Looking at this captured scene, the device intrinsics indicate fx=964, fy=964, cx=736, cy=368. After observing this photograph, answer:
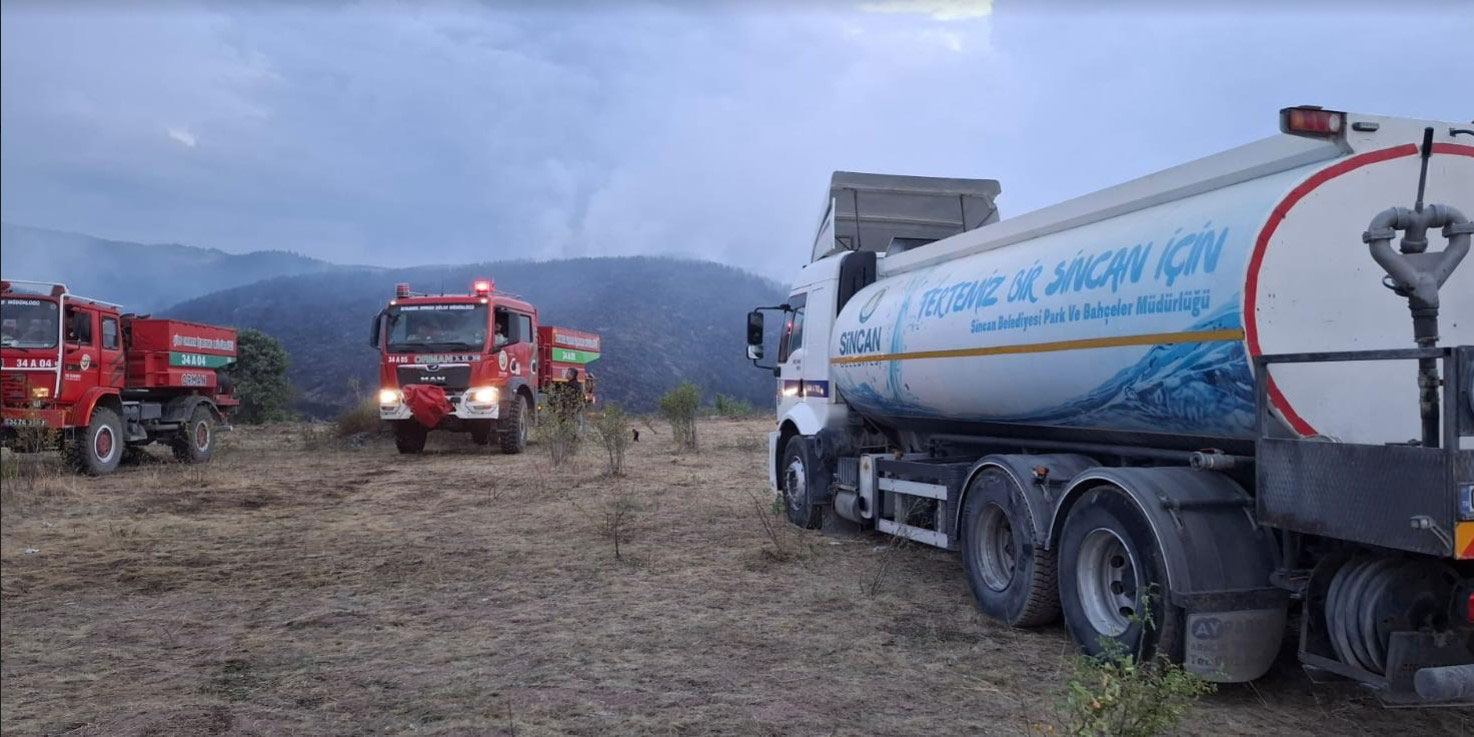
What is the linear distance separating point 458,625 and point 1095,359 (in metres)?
4.15

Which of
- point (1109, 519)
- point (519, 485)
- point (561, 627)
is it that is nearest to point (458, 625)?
point (561, 627)

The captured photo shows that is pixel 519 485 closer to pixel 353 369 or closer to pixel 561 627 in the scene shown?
pixel 561 627

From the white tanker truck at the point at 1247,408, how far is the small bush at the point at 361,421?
708 inches

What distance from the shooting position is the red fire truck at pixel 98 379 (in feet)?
43.5

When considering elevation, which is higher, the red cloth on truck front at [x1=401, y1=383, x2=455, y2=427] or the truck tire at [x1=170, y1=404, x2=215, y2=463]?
the red cloth on truck front at [x1=401, y1=383, x2=455, y2=427]

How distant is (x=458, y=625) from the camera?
19.7 ft

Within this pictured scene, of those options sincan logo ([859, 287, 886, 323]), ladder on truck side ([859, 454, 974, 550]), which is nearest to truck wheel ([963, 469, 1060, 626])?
ladder on truck side ([859, 454, 974, 550])

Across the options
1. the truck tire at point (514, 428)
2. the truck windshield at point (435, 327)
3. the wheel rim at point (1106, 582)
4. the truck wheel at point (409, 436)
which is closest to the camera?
the wheel rim at point (1106, 582)

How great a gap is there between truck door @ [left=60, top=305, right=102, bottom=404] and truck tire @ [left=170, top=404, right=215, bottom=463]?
2630 millimetres

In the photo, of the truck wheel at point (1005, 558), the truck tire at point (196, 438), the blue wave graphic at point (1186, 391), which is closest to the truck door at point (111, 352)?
the truck tire at point (196, 438)

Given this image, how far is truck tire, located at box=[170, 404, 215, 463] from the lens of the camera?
656 inches

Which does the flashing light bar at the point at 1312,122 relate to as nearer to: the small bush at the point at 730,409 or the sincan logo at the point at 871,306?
the sincan logo at the point at 871,306

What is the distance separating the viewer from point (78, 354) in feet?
45.3

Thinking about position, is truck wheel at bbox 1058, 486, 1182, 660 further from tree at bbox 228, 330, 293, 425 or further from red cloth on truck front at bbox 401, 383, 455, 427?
tree at bbox 228, 330, 293, 425
